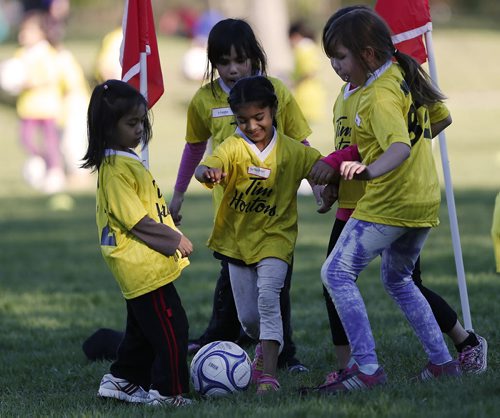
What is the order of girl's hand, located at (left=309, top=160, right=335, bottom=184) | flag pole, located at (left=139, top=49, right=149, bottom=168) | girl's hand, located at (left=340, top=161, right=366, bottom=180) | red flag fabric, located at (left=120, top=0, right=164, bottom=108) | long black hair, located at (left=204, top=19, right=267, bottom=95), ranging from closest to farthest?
girl's hand, located at (left=340, top=161, right=366, bottom=180) < girl's hand, located at (left=309, top=160, right=335, bottom=184) < long black hair, located at (left=204, top=19, right=267, bottom=95) < flag pole, located at (left=139, top=49, right=149, bottom=168) < red flag fabric, located at (left=120, top=0, right=164, bottom=108)

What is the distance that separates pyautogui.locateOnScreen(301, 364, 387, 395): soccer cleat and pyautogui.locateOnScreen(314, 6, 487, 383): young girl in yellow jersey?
0.22 metres

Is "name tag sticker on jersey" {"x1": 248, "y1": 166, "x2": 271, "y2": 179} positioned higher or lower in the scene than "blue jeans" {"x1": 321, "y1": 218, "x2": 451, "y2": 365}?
higher

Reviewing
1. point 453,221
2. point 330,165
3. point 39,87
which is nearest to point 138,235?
point 330,165

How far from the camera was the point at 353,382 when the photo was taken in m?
5.08

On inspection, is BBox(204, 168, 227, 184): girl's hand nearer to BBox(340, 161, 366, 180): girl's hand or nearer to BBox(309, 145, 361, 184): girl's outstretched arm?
BBox(309, 145, 361, 184): girl's outstretched arm

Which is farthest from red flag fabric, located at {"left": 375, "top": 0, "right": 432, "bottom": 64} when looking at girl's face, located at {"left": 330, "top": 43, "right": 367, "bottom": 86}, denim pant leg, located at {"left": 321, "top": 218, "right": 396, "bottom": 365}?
denim pant leg, located at {"left": 321, "top": 218, "right": 396, "bottom": 365}

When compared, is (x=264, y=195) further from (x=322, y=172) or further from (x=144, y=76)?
(x=144, y=76)

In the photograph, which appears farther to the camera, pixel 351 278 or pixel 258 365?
pixel 258 365

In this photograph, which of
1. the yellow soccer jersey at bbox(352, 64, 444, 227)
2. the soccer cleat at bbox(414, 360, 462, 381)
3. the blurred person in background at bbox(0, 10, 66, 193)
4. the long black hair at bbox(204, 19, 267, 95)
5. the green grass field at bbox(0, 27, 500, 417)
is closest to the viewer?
the green grass field at bbox(0, 27, 500, 417)

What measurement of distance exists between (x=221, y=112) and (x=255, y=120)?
28.1 inches

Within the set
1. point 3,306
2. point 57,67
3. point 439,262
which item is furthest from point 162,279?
point 57,67

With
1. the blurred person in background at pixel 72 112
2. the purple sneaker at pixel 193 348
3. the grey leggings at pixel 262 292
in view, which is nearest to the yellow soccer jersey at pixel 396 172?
the grey leggings at pixel 262 292

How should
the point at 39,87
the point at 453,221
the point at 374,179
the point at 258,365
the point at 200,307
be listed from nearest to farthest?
the point at 374,179 < the point at 258,365 < the point at 453,221 < the point at 200,307 < the point at 39,87

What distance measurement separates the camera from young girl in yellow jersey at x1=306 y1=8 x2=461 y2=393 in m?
5.05
